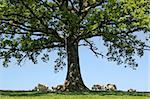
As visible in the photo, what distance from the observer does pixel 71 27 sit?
35219 millimetres

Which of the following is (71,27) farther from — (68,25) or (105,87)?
(105,87)

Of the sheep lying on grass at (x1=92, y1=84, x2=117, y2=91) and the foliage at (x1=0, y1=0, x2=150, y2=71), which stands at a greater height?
the foliage at (x1=0, y1=0, x2=150, y2=71)

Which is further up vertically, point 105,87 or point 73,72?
point 73,72

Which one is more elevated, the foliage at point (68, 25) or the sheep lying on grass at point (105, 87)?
the foliage at point (68, 25)

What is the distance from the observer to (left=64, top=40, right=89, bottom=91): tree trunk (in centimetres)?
3897

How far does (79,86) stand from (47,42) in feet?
18.2

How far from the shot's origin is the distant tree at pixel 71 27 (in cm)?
3472

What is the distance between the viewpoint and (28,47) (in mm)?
39844

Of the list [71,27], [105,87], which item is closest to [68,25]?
[71,27]

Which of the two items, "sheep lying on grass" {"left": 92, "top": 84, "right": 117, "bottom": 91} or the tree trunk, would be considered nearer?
the tree trunk

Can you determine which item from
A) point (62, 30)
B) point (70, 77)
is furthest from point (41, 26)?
point (70, 77)

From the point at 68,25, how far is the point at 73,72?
5.98 m

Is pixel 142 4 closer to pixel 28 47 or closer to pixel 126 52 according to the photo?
pixel 126 52

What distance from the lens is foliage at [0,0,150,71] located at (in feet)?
114
